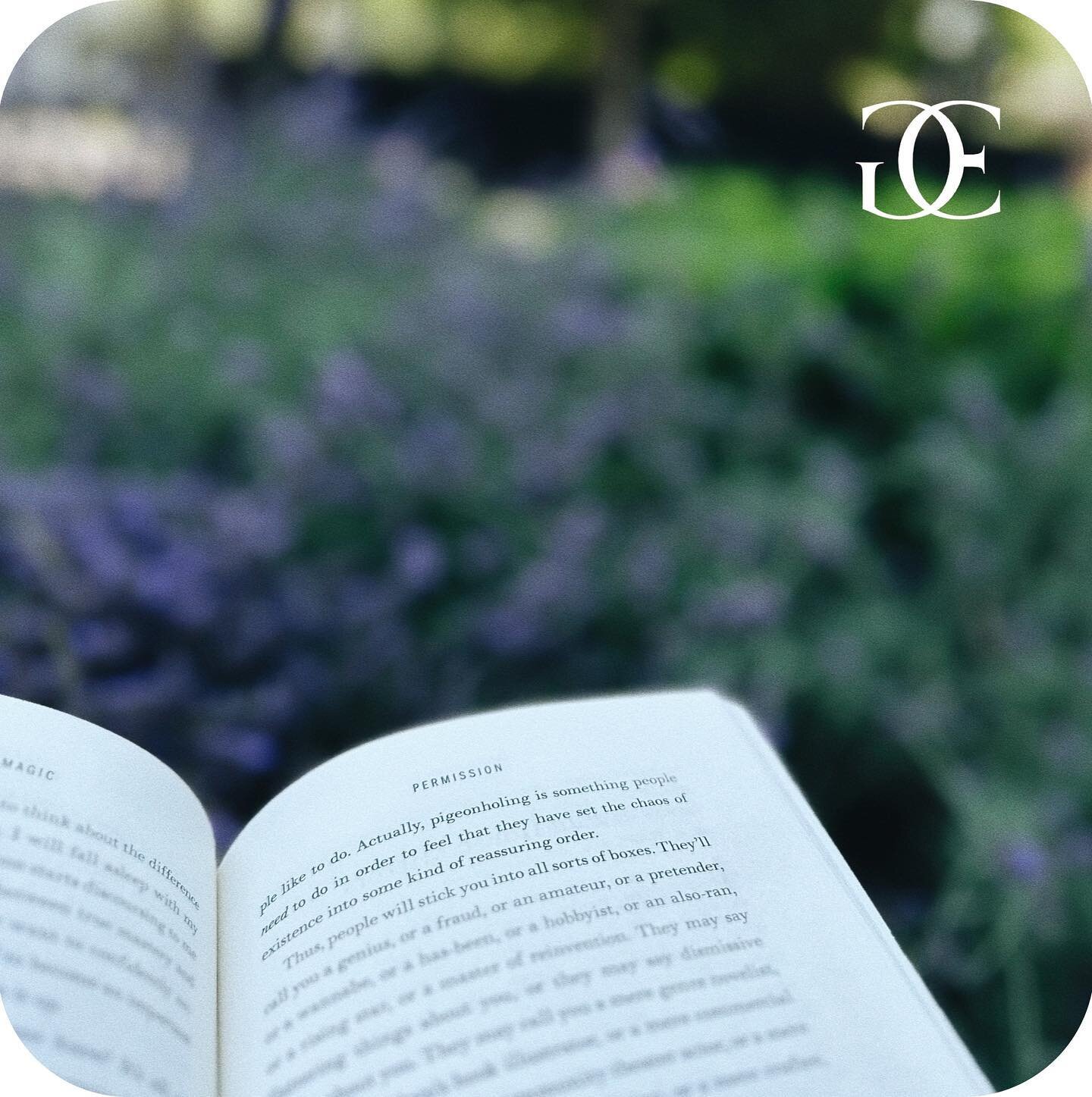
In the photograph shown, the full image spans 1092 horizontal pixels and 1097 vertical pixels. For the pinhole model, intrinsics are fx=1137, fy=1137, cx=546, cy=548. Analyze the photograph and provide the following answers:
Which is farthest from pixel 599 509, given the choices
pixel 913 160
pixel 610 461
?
pixel 913 160

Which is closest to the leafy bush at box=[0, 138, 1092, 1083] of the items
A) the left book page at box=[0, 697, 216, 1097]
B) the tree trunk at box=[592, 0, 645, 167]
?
the left book page at box=[0, 697, 216, 1097]

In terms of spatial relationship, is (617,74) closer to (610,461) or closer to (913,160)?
(610,461)

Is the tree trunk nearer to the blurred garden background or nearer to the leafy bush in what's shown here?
→ the blurred garden background

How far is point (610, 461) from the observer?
1.96m

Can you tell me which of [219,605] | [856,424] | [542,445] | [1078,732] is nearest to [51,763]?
[219,605]

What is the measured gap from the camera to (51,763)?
0.78 meters

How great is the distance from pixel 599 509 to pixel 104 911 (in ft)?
3.87

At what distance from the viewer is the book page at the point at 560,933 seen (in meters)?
0.64

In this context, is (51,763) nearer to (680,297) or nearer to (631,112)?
(680,297)

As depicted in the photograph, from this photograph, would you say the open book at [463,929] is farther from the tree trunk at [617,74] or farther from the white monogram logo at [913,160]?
the tree trunk at [617,74]

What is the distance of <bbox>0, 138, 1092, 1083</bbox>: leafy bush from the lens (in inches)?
48.3

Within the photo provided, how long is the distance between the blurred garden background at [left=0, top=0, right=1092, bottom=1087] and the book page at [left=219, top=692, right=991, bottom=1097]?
36 cm

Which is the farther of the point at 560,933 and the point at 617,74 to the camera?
the point at 617,74

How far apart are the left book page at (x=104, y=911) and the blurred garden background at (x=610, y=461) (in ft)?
0.88
